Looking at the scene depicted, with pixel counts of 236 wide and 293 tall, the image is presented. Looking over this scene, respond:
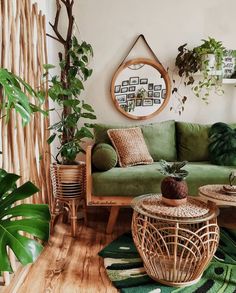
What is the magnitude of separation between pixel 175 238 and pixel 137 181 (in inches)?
31.6

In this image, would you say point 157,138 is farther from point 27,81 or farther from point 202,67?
point 27,81

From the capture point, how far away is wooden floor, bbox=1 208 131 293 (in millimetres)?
1890

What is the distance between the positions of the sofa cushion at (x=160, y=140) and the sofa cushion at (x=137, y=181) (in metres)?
0.54

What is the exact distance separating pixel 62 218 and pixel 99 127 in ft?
3.13

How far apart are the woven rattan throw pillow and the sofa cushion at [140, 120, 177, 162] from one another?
15 cm

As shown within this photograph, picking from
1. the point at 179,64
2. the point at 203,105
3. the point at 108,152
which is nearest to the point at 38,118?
the point at 108,152

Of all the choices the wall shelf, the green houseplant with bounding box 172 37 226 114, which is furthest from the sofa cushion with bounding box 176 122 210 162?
the wall shelf

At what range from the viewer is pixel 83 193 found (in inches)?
106

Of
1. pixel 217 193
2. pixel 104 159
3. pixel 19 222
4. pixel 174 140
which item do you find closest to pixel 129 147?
pixel 104 159

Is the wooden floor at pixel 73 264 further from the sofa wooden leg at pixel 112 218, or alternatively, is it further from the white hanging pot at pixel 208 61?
the white hanging pot at pixel 208 61

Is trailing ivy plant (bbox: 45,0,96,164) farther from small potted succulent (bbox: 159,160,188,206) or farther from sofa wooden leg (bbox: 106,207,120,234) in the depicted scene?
small potted succulent (bbox: 159,160,188,206)

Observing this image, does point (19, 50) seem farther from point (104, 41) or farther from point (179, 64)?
point (179, 64)

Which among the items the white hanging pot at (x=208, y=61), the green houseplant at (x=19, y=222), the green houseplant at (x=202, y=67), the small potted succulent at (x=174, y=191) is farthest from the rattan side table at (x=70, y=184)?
the white hanging pot at (x=208, y=61)

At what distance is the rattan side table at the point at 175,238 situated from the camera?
1.78 meters
